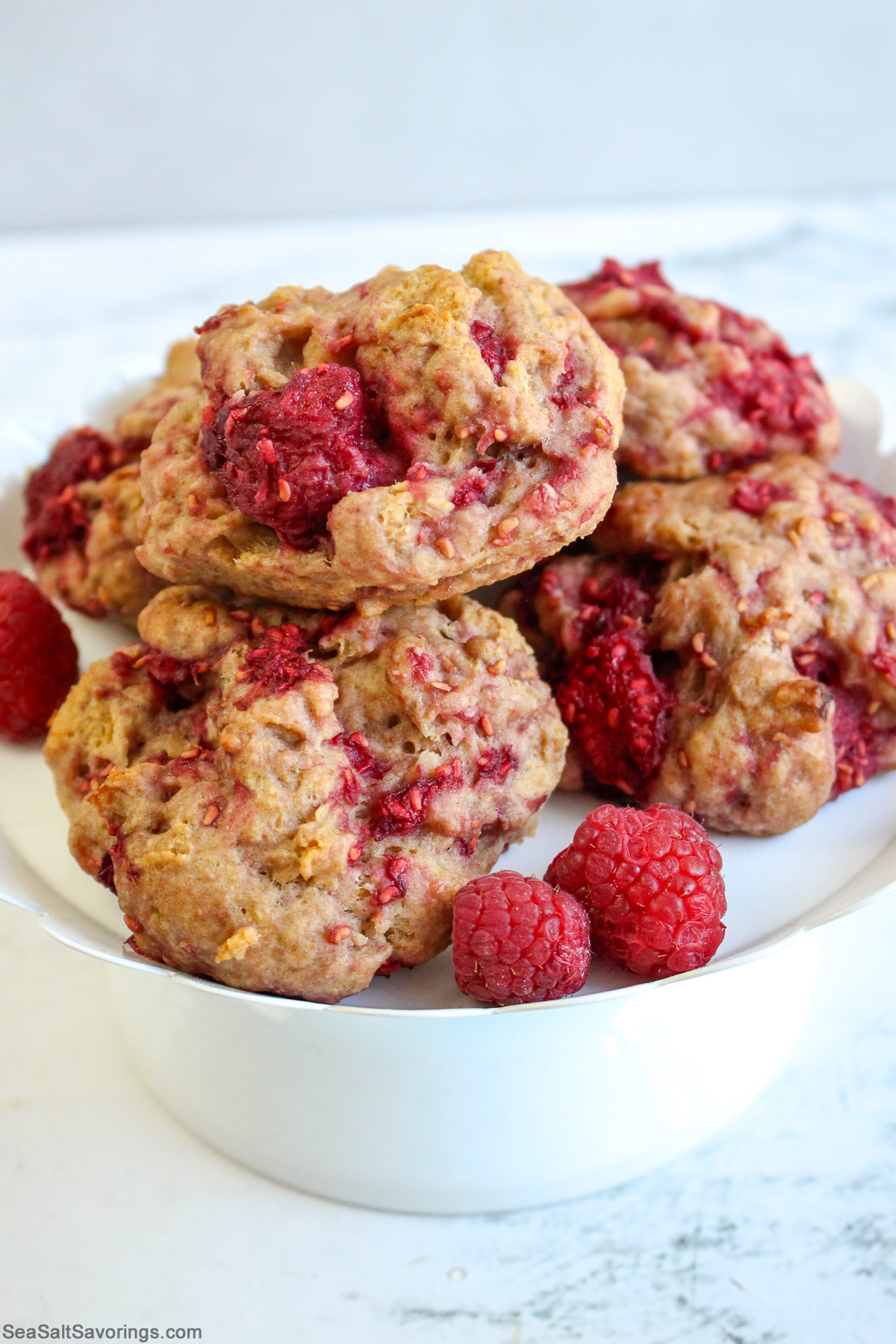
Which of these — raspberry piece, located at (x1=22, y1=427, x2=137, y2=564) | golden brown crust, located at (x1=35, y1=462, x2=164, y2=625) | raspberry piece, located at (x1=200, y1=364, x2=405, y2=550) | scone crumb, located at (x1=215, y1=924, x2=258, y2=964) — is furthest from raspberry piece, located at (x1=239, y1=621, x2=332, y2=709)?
raspberry piece, located at (x1=22, y1=427, x2=137, y2=564)

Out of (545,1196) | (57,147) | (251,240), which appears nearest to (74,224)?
(57,147)

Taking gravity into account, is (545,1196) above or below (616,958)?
below

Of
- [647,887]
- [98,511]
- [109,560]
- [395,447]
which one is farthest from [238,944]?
[98,511]

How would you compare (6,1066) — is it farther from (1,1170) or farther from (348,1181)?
(348,1181)

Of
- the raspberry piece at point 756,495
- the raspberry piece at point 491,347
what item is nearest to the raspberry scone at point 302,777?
the raspberry piece at point 491,347

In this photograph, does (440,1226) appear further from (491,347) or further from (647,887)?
(491,347)
